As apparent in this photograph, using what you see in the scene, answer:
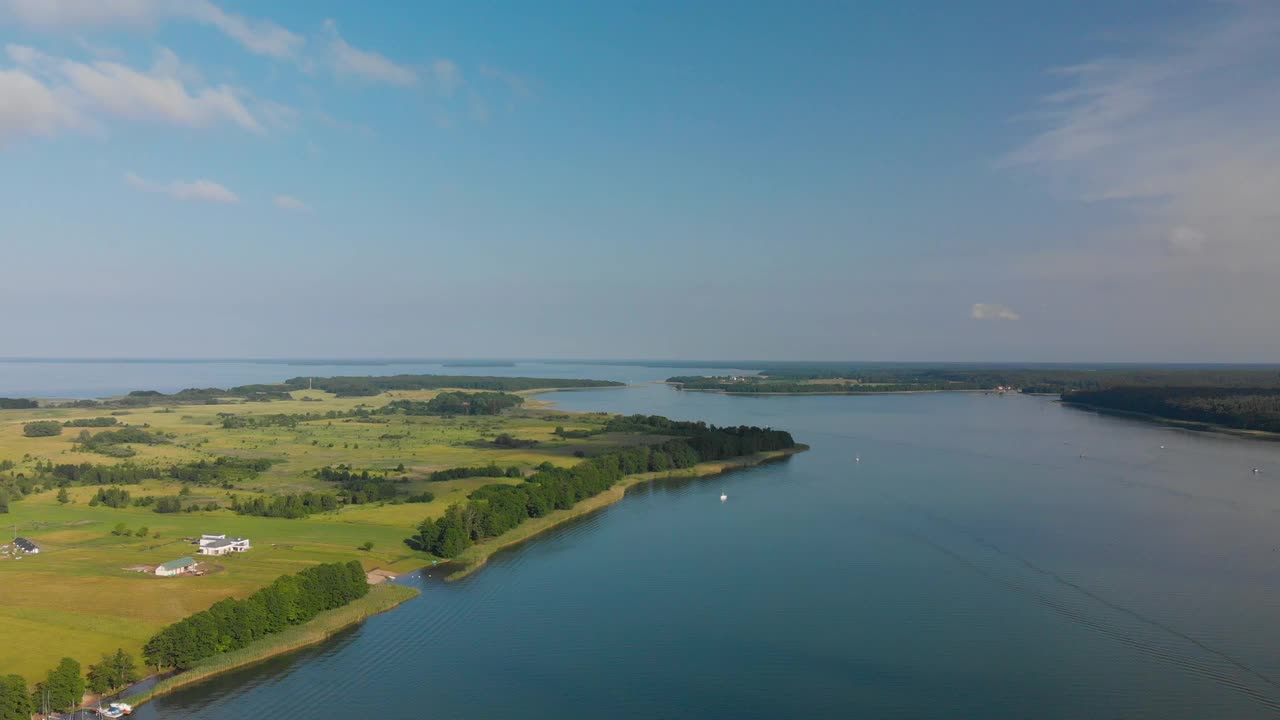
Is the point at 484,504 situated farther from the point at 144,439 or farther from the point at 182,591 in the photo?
the point at 144,439

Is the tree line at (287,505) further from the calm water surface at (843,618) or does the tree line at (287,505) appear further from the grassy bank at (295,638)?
the grassy bank at (295,638)

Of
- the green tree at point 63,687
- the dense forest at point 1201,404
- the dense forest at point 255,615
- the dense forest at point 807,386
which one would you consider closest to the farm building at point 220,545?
the dense forest at point 255,615

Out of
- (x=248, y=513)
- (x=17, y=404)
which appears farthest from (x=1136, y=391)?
(x=17, y=404)

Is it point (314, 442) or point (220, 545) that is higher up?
point (314, 442)

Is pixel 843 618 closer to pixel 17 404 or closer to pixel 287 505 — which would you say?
pixel 287 505

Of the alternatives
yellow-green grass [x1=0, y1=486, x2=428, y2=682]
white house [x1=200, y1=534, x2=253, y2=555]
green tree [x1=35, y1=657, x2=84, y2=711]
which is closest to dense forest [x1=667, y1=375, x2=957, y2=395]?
yellow-green grass [x1=0, y1=486, x2=428, y2=682]
